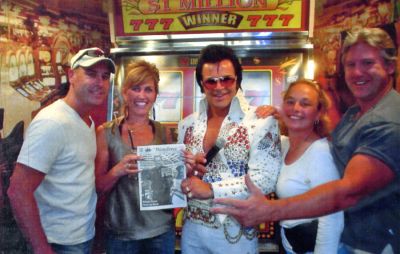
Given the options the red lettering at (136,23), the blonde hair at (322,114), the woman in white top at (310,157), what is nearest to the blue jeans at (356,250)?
the woman in white top at (310,157)

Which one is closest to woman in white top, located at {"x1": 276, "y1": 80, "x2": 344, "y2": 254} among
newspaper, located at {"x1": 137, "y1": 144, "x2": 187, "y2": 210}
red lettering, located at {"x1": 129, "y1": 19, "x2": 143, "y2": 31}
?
newspaper, located at {"x1": 137, "y1": 144, "x2": 187, "y2": 210}

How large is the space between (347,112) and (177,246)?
92cm

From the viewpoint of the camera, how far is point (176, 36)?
1.68m

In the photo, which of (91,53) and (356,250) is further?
(91,53)

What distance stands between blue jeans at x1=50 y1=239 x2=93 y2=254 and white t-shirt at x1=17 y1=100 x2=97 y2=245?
2 centimetres

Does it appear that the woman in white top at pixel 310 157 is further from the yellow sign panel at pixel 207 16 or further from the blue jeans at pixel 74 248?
the blue jeans at pixel 74 248

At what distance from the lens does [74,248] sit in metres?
1.25

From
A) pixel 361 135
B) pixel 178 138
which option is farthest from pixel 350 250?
pixel 178 138

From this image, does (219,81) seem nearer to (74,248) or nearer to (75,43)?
(75,43)

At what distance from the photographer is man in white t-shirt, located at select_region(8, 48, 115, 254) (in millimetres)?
1094

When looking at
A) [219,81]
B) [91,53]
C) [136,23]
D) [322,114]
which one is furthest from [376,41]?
[136,23]

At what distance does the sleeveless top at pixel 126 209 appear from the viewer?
131 centimetres

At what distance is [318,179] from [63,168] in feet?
2.36

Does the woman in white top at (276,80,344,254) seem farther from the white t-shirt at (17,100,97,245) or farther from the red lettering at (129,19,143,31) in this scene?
→ the red lettering at (129,19,143,31)
